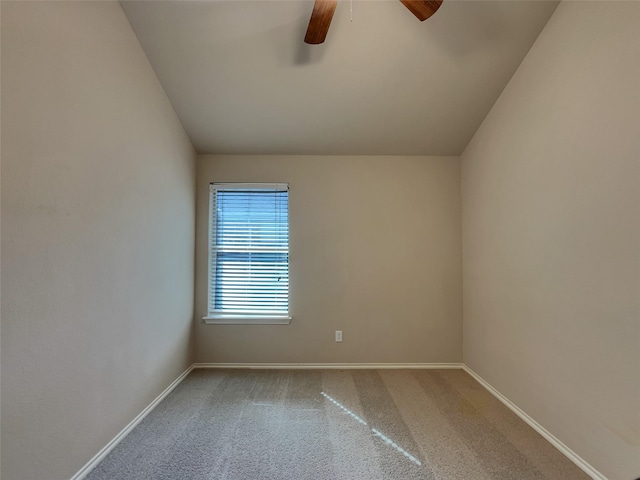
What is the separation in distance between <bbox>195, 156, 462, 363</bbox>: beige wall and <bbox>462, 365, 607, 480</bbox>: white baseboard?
2.26 feet

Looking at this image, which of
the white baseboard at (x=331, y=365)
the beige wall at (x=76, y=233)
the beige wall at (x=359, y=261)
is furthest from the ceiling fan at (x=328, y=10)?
the white baseboard at (x=331, y=365)

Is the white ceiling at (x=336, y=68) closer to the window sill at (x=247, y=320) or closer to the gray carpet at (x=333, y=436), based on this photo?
the window sill at (x=247, y=320)

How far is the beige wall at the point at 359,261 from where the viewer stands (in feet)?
10.8

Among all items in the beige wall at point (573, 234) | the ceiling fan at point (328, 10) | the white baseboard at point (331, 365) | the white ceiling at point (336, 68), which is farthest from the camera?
the white baseboard at point (331, 365)

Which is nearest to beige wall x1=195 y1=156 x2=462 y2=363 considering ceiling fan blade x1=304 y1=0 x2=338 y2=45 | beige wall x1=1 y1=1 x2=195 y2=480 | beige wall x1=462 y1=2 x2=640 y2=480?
beige wall x1=462 y1=2 x2=640 y2=480

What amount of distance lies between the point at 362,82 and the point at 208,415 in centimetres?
279

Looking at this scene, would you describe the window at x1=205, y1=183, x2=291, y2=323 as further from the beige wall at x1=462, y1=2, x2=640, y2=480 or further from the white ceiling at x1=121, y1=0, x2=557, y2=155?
the beige wall at x1=462, y1=2, x2=640, y2=480

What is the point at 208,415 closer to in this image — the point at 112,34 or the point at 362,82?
the point at 112,34

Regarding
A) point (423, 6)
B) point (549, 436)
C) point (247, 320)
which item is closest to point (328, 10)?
point (423, 6)

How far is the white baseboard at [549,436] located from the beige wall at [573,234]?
4 centimetres

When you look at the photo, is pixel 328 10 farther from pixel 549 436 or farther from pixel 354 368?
pixel 354 368

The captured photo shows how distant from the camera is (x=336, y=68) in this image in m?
2.43

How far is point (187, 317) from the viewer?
310 cm

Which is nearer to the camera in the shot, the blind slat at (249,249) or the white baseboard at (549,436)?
the white baseboard at (549,436)
